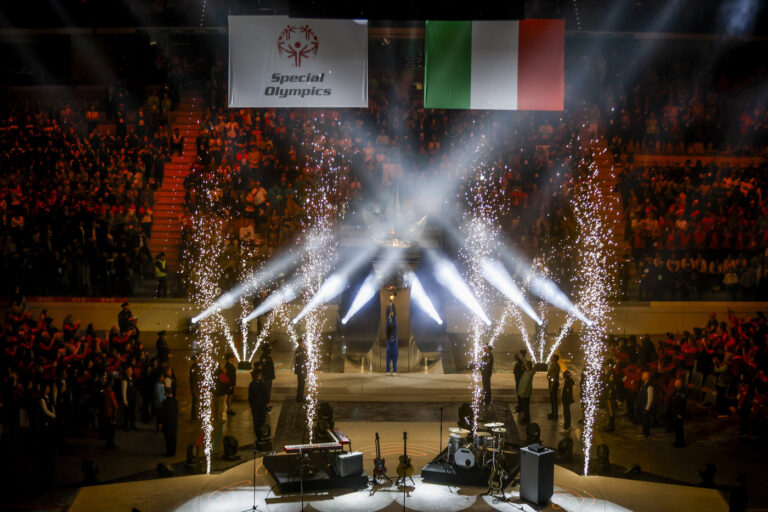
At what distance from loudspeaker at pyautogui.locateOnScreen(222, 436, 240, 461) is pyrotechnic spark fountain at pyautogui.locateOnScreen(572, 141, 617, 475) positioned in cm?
765

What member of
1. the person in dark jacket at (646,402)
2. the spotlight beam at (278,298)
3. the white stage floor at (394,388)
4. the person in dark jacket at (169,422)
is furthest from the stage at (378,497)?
the spotlight beam at (278,298)

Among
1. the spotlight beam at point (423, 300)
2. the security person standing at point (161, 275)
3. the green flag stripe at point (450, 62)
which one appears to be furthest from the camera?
the spotlight beam at point (423, 300)

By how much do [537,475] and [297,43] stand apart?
7.68 metres

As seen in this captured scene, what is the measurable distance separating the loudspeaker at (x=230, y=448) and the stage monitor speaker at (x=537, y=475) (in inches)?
173

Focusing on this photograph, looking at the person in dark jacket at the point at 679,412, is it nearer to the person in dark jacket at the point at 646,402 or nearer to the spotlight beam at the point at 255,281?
the person in dark jacket at the point at 646,402

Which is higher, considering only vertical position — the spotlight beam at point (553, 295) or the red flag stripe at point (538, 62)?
the red flag stripe at point (538, 62)

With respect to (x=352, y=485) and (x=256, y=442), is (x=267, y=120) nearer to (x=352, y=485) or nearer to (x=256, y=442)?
(x=256, y=442)

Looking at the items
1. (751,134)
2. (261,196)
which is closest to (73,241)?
(261,196)

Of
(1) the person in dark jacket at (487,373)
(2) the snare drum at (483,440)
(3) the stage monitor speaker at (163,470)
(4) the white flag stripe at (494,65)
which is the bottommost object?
(3) the stage monitor speaker at (163,470)

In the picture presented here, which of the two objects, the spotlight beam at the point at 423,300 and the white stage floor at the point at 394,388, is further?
the spotlight beam at the point at 423,300

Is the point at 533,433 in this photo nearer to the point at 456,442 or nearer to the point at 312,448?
the point at 456,442

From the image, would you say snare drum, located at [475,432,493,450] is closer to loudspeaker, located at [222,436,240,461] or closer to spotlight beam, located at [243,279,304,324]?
loudspeaker, located at [222,436,240,461]

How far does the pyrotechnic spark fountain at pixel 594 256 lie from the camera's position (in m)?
20.1

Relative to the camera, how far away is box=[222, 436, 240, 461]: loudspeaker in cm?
1255
